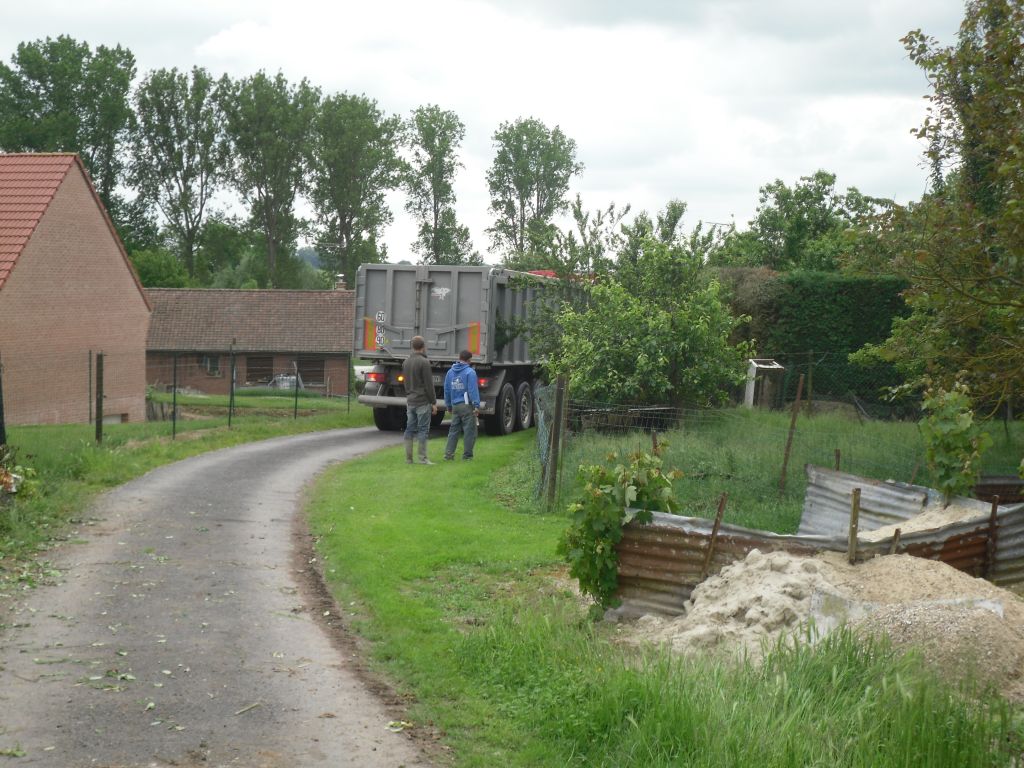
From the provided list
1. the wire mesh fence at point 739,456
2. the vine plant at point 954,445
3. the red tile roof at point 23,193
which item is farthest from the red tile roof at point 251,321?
the vine plant at point 954,445

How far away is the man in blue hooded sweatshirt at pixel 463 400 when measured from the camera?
16938 mm

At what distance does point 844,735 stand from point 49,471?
36.4 feet

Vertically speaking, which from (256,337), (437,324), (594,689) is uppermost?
(437,324)

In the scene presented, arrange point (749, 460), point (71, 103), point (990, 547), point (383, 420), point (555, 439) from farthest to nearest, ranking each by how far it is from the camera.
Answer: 1. point (71, 103)
2. point (383, 420)
3. point (749, 460)
4. point (555, 439)
5. point (990, 547)

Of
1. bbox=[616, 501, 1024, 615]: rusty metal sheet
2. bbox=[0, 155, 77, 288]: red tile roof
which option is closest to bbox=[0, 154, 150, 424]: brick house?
bbox=[0, 155, 77, 288]: red tile roof

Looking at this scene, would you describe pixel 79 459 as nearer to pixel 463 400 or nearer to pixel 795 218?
pixel 463 400

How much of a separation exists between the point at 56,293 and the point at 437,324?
1272 cm

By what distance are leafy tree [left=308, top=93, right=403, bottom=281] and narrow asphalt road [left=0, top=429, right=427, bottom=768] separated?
5647cm

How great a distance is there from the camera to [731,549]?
307 inches

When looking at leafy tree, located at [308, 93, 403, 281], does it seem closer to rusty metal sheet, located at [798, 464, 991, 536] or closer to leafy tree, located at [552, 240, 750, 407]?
leafy tree, located at [552, 240, 750, 407]

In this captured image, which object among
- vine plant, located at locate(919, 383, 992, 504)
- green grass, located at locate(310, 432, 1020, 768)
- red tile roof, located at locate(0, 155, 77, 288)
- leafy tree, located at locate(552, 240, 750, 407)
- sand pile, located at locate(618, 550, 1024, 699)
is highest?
red tile roof, located at locate(0, 155, 77, 288)

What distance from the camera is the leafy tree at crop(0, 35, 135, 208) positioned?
194ft

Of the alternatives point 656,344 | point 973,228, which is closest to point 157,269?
point 656,344

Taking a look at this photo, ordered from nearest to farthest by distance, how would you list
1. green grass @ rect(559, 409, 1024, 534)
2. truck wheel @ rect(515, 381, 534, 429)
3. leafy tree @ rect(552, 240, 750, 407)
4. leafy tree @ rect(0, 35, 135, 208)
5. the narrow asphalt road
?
the narrow asphalt road < green grass @ rect(559, 409, 1024, 534) < leafy tree @ rect(552, 240, 750, 407) < truck wheel @ rect(515, 381, 534, 429) < leafy tree @ rect(0, 35, 135, 208)
